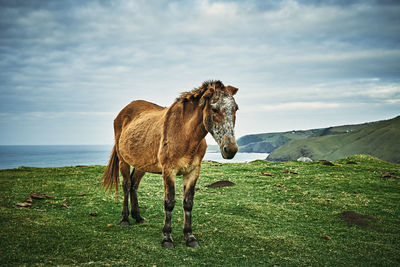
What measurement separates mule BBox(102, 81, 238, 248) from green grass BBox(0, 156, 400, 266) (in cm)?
87

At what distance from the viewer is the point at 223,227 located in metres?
8.25

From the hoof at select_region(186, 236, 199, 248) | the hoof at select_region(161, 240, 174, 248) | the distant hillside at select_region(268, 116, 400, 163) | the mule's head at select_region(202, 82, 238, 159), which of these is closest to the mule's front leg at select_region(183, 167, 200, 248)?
the hoof at select_region(186, 236, 199, 248)

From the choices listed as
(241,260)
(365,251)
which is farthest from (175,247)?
(365,251)

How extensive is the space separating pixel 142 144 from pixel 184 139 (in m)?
2.06

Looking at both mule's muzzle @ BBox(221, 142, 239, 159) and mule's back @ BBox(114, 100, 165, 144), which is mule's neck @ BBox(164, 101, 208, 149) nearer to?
mule's muzzle @ BBox(221, 142, 239, 159)

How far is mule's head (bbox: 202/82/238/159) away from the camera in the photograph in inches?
224

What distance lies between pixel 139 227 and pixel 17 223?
3590 millimetres

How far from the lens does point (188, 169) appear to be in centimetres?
704

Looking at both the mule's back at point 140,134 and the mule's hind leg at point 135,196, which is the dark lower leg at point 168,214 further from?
the mule's hind leg at point 135,196

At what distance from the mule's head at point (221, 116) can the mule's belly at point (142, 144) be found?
2.00 meters

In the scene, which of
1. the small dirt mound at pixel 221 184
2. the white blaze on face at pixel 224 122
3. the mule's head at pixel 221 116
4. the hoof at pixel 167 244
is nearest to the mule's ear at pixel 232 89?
the mule's head at pixel 221 116

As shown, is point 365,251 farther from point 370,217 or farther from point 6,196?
point 6,196

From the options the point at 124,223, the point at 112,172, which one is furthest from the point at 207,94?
the point at 112,172

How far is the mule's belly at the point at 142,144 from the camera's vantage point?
25.4 feet
